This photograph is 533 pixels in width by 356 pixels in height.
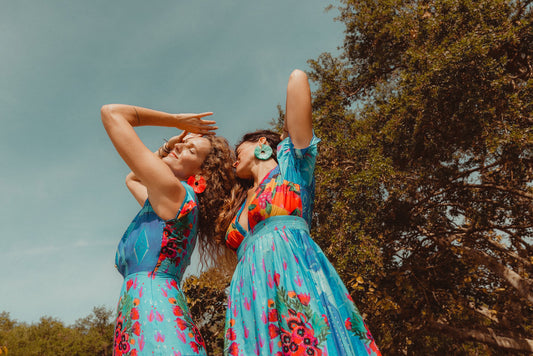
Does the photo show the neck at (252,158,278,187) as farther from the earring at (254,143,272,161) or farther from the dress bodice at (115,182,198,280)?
the dress bodice at (115,182,198,280)

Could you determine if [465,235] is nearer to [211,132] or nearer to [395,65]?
[395,65]

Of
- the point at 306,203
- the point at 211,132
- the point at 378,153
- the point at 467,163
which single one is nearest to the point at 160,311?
the point at 306,203

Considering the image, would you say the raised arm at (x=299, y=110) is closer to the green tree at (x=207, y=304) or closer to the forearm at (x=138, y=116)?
the forearm at (x=138, y=116)

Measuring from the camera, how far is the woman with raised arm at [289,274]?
189 cm

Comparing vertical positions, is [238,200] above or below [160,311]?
above

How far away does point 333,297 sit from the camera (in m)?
2.00

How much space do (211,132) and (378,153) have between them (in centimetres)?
524

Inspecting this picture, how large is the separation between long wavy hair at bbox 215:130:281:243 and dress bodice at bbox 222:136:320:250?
0.15 metres

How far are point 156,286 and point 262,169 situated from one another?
3.25 feet

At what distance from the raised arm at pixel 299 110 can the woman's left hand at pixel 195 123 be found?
59 centimetres

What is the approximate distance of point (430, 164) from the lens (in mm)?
7977

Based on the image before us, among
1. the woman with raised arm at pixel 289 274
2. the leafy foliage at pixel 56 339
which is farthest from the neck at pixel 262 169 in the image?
the leafy foliage at pixel 56 339

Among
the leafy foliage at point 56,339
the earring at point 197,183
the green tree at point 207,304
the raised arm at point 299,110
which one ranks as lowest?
the earring at point 197,183

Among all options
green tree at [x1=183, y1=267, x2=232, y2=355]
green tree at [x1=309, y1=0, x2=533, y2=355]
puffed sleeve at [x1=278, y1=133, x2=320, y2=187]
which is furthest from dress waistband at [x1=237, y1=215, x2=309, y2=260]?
green tree at [x1=183, y1=267, x2=232, y2=355]
